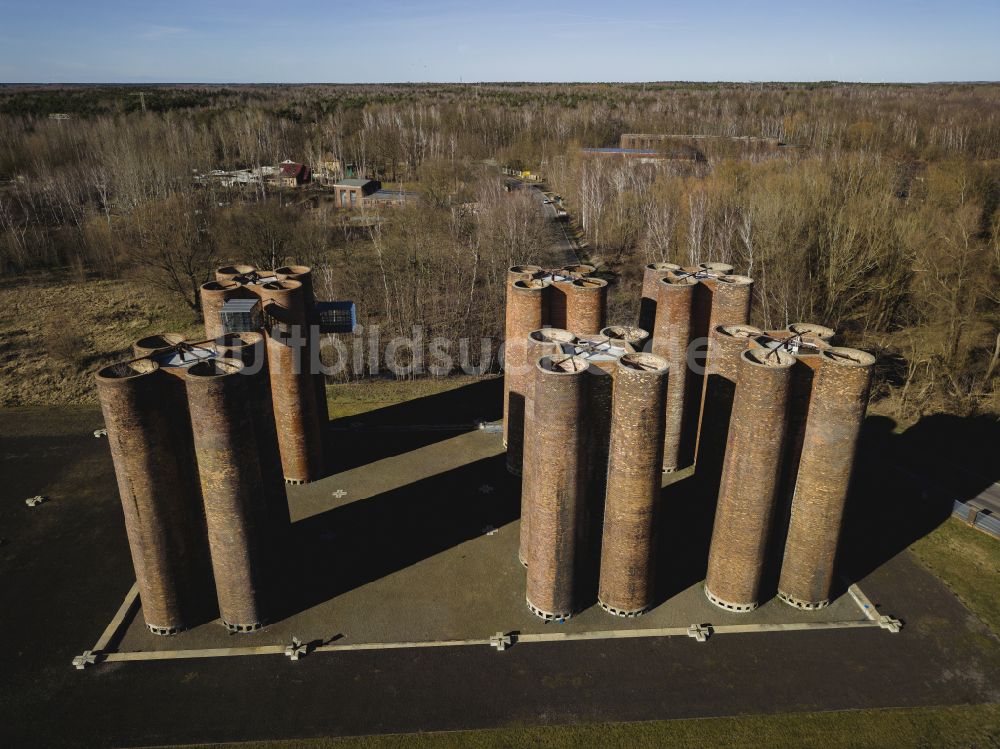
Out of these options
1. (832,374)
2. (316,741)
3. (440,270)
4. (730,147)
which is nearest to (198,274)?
(440,270)

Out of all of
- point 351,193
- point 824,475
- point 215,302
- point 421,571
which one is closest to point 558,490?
point 421,571

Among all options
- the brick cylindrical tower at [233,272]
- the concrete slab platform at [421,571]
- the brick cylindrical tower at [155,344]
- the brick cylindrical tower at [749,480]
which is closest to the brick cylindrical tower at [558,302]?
the concrete slab platform at [421,571]

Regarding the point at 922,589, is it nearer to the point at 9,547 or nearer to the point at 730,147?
the point at 9,547

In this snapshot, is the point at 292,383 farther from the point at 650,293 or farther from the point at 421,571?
the point at 650,293

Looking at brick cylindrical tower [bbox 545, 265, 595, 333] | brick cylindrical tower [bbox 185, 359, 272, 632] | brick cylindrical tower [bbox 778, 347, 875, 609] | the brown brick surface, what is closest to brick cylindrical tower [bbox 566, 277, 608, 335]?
brick cylindrical tower [bbox 545, 265, 595, 333]

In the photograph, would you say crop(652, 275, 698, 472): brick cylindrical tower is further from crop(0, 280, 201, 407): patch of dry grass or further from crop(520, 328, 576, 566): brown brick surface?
crop(0, 280, 201, 407): patch of dry grass

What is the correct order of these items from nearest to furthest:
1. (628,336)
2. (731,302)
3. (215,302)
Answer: (628,336) < (215,302) < (731,302)
